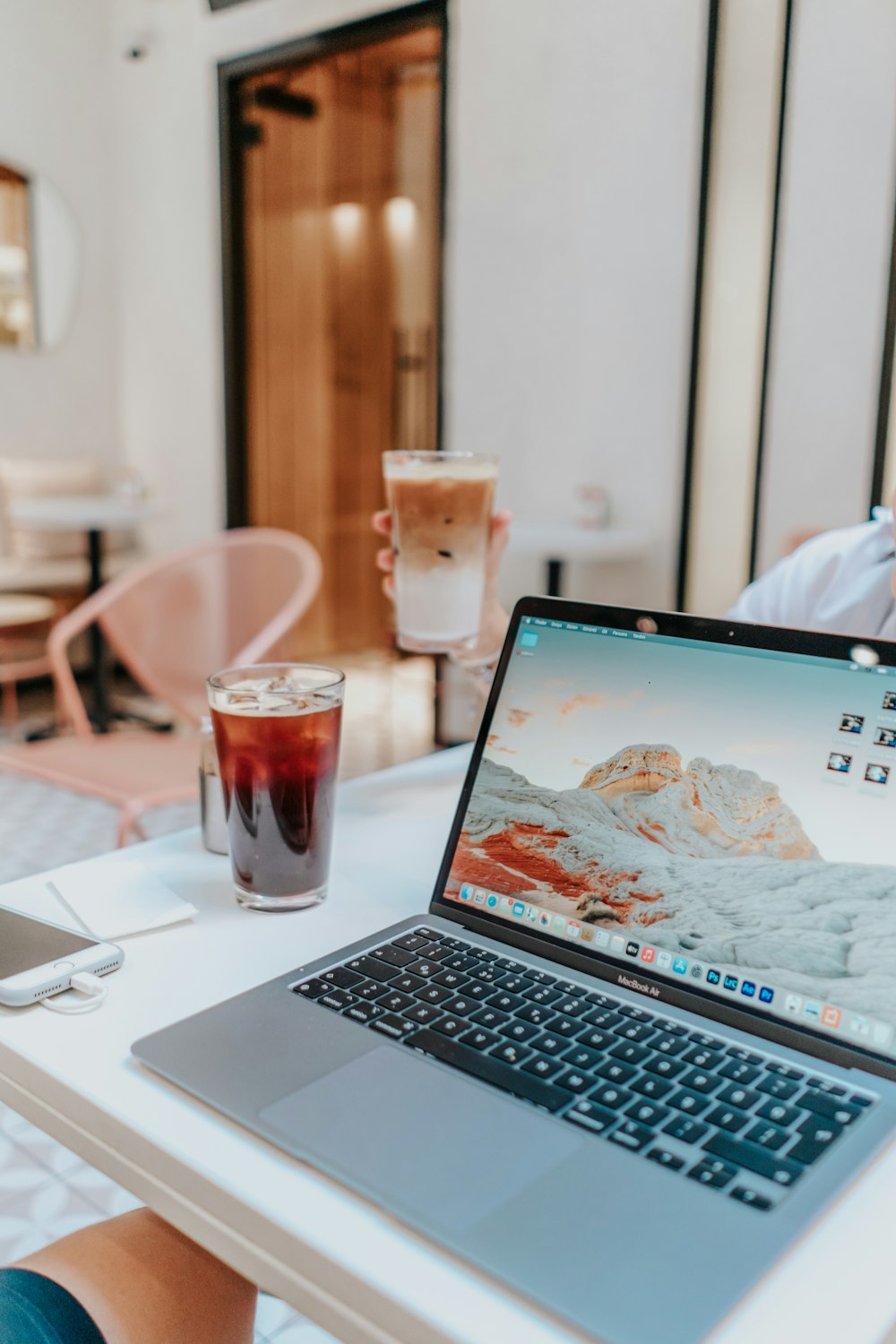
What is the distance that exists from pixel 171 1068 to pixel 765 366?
290 cm

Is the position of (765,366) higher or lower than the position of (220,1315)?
higher

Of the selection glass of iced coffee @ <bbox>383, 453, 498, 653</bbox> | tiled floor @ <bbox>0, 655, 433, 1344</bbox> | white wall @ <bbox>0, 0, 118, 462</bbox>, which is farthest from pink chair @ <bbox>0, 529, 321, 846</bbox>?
white wall @ <bbox>0, 0, 118, 462</bbox>

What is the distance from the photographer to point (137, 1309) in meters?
0.66

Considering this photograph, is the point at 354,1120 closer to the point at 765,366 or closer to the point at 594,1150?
the point at 594,1150

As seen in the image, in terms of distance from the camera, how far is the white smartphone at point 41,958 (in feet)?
2.33

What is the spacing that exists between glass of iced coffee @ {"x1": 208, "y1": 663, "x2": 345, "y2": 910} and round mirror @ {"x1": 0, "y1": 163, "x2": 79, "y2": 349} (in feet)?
15.1

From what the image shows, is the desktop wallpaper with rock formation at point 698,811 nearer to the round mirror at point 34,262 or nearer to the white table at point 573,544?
the white table at point 573,544

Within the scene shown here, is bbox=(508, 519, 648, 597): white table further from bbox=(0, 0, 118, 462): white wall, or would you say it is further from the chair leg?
bbox=(0, 0, 118, 462): white wall

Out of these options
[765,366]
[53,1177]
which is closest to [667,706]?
[53,1177]

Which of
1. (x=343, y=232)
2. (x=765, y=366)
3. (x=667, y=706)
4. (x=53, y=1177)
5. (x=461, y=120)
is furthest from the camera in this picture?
A: (x=343, y=232)

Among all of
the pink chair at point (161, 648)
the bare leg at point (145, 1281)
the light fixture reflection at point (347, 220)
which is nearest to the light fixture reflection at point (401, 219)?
the light fixture reflection at point (347, 220)

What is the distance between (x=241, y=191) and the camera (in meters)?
4.61

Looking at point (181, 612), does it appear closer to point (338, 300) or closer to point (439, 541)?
point (439, 541)

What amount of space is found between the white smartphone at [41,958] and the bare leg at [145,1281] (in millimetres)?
154
